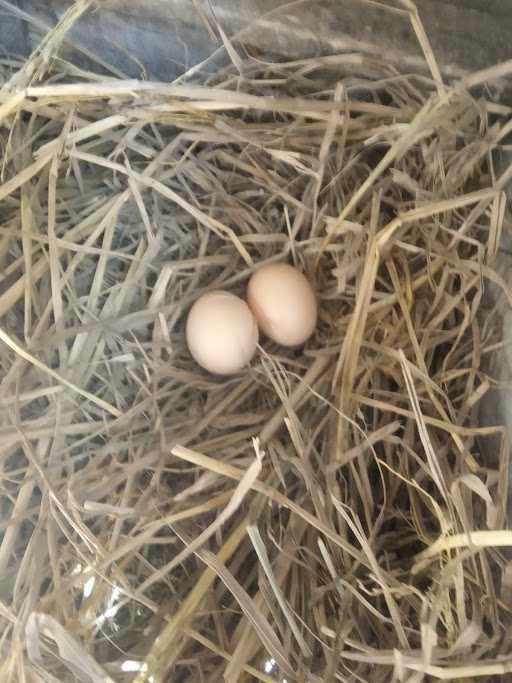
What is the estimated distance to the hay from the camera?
825mm

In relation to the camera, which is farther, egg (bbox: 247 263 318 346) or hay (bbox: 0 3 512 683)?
egg (bbox: 247 263 318 346)

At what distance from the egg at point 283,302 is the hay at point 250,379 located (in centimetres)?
4

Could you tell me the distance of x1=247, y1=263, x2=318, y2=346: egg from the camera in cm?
95

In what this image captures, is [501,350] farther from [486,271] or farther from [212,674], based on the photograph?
[212,674]

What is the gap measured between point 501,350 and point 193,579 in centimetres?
47

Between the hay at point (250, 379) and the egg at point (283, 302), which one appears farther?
the egg at point (283, 302)

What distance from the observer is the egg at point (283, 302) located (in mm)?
952

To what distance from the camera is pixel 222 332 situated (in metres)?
0.92

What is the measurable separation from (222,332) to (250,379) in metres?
0.09

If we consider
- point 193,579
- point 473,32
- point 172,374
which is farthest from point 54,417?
point 473,32

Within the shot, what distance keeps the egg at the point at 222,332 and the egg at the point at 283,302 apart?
0.09ft

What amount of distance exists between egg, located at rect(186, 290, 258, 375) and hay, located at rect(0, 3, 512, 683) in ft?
0.12

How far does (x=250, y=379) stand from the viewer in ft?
3.22

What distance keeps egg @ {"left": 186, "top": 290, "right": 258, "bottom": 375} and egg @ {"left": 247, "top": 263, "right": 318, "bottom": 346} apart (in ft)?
0.09
